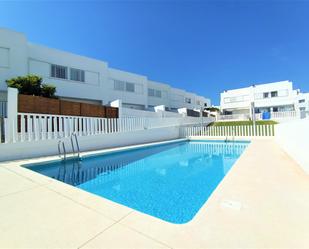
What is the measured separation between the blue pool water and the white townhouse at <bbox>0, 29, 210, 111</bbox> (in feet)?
34.9

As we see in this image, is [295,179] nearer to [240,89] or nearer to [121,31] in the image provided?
[121,31]

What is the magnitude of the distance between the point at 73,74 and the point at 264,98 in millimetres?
31385

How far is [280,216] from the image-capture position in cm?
218

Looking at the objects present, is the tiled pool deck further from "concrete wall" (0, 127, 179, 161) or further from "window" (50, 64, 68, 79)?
"window" (50, 64, 68, 79)

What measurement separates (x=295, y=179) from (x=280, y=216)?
82.1 inches

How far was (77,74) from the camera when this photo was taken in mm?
16109

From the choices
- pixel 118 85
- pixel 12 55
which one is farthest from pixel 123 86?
pixel 12 55

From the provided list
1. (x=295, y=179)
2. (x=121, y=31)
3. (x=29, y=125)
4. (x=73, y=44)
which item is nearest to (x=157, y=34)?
(x=121, y=31)

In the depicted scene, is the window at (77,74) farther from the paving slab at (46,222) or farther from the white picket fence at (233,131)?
the paving slab at (46,222)

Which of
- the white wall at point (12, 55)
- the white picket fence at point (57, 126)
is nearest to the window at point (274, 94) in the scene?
the white picket fence at point (57, 126)

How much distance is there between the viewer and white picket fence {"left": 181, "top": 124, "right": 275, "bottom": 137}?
13314mm

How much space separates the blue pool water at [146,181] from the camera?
3.29 m

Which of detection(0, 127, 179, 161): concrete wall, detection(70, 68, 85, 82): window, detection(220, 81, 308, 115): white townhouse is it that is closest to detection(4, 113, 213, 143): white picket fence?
detection(0, 127, 179, 161): concrete wall

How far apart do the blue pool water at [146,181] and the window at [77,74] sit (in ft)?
37.5
